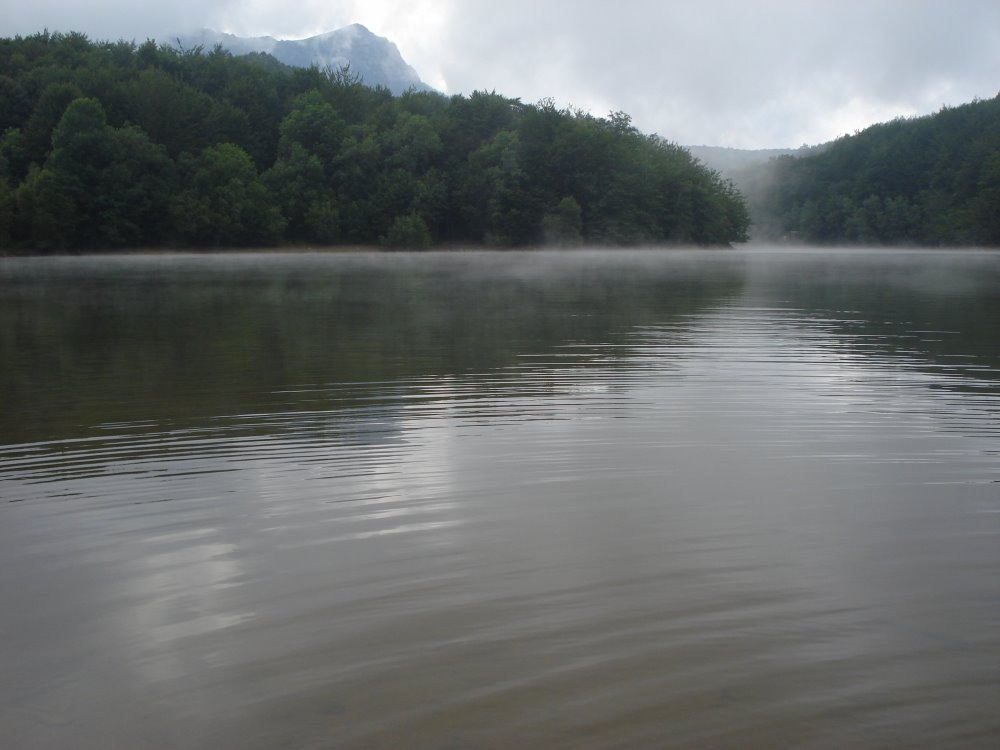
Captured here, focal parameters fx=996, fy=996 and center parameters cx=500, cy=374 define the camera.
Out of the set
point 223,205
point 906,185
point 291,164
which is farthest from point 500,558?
point 906,185

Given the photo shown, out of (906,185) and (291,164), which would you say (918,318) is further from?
(906,185)

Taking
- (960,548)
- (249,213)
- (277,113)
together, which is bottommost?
(960,548)

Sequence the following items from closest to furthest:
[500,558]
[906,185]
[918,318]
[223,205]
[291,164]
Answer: [500,558] → [918,318] → [223,205] → [291,164] → [906,185]

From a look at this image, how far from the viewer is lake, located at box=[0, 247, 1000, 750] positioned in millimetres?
3658

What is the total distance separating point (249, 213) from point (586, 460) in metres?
84.9

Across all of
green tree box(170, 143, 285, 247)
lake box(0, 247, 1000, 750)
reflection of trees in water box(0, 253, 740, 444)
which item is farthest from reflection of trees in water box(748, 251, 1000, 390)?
green tree box(170, 143, 285, 247)

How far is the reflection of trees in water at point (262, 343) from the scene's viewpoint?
33.5 feet

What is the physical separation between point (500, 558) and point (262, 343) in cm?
1125

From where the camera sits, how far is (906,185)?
164 metres

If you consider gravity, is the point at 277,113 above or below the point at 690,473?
above

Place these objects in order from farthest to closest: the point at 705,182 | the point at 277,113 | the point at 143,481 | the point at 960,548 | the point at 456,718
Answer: the point at 705,182
the point at 277,113
the point at 143,481
the point at 960,548
the point at 456,718

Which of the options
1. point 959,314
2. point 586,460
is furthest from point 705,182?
point 586,460

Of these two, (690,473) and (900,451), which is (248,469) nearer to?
(690,473)

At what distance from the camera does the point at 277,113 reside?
108312mm
